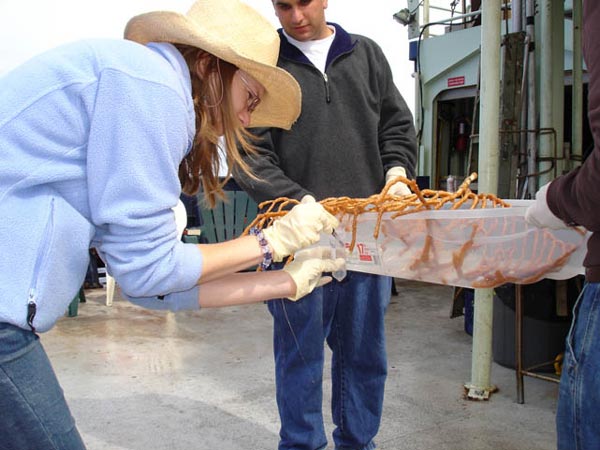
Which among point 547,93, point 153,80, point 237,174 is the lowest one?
point 237,174

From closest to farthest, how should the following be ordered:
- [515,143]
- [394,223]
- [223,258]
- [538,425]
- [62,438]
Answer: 1. [62,438]
2. [223,258]
3. [394,223]
4. [538,425]
5. [515,143]

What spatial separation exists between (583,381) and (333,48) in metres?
1.37

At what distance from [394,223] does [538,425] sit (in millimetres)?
1343

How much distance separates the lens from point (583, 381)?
1.07 metres

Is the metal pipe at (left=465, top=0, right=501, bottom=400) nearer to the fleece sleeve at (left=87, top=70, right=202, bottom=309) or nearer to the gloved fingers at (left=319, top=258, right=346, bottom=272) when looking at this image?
the gloved fingers at (left=319, top=258, right=346, bottom=272)

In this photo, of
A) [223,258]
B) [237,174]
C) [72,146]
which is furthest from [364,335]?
[72,146]

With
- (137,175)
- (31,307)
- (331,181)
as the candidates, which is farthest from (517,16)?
(31,307)

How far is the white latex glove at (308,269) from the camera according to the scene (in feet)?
4.72

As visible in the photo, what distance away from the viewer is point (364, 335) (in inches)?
79.9

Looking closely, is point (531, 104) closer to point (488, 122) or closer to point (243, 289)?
point (488, 122)

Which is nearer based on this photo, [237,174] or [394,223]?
[394,223]

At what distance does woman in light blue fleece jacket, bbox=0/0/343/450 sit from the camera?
960mm

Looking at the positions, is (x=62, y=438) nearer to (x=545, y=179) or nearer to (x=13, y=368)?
(x=13, y=368)

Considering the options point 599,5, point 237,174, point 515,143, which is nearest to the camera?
point 599,5
